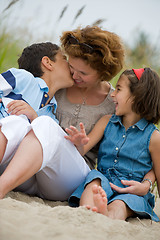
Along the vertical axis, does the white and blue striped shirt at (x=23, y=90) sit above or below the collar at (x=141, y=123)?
above

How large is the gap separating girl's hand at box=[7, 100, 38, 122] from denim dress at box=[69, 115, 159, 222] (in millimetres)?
546

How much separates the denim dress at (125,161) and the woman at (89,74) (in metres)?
0.28

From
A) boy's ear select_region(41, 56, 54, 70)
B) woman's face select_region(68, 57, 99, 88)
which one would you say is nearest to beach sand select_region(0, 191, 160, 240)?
woman's face select_region(68, 57, 99, 88)

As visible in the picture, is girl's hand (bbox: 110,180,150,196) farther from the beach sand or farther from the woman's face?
the woman's face

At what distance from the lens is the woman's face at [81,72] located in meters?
2.34

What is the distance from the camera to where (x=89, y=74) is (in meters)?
2.37

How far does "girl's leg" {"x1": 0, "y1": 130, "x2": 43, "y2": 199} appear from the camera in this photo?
4.96ft

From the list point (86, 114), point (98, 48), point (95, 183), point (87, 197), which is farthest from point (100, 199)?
point (98, 48)

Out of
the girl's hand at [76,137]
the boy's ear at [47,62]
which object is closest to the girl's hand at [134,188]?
the girl's hand at [76,137]

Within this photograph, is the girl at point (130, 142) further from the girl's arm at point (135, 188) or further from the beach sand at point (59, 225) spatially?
the beach sand at point (59, 225)

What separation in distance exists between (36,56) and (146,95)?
0.92m

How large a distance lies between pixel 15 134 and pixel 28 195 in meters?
0.49

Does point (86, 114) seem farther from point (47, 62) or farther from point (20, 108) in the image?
point (20, 108)

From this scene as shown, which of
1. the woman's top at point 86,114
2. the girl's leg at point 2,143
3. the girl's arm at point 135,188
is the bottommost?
the girl's arm at point 135,188
